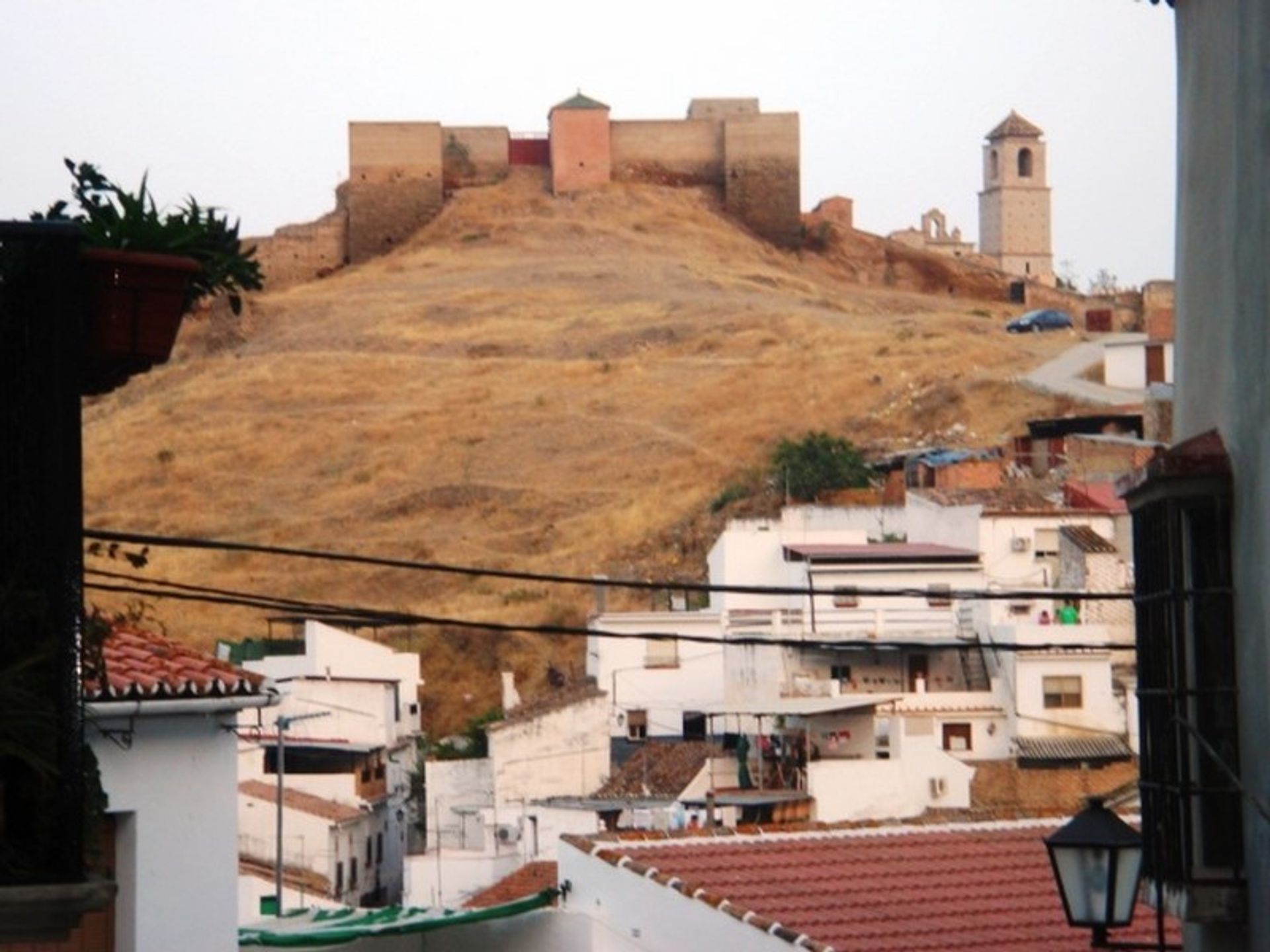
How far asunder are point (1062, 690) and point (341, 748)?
8739 millimetres

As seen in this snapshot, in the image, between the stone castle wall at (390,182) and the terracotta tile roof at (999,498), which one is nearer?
the terracotta tile roof at (999,498)

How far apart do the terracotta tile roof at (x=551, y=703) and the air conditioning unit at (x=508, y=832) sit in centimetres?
488

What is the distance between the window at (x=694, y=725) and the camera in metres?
35.5

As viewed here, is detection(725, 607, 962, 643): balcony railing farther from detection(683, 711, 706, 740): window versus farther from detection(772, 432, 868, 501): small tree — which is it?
detection(772, 432, 868, 501): small tree

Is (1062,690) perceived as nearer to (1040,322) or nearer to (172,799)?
(172,799)

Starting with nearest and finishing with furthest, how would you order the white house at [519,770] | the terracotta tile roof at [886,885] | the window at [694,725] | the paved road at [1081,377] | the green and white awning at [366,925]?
the terracotta tile roof at [886,885] < the green and white awning at [366,925] < the white house at [519,770] < the window at [694,725] < the paved road at [1081,377]

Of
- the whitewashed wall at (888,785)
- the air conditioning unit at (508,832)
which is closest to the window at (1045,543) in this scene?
the air conditioning unit at (508,832)

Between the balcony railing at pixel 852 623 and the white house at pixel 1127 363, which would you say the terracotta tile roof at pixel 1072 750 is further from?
the white house at pixel 1127 363

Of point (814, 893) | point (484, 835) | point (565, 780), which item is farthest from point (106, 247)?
point (565, 780)

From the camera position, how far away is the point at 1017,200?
12962 cm

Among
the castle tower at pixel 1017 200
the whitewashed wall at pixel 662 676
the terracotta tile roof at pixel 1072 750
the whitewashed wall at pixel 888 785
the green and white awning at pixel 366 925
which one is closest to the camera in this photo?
the green and white awning at pixel 366 925

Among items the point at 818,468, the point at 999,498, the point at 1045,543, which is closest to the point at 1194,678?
the point at 1045,543

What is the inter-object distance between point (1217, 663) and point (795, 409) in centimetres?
7350

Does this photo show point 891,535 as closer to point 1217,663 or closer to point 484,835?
point 484,835
